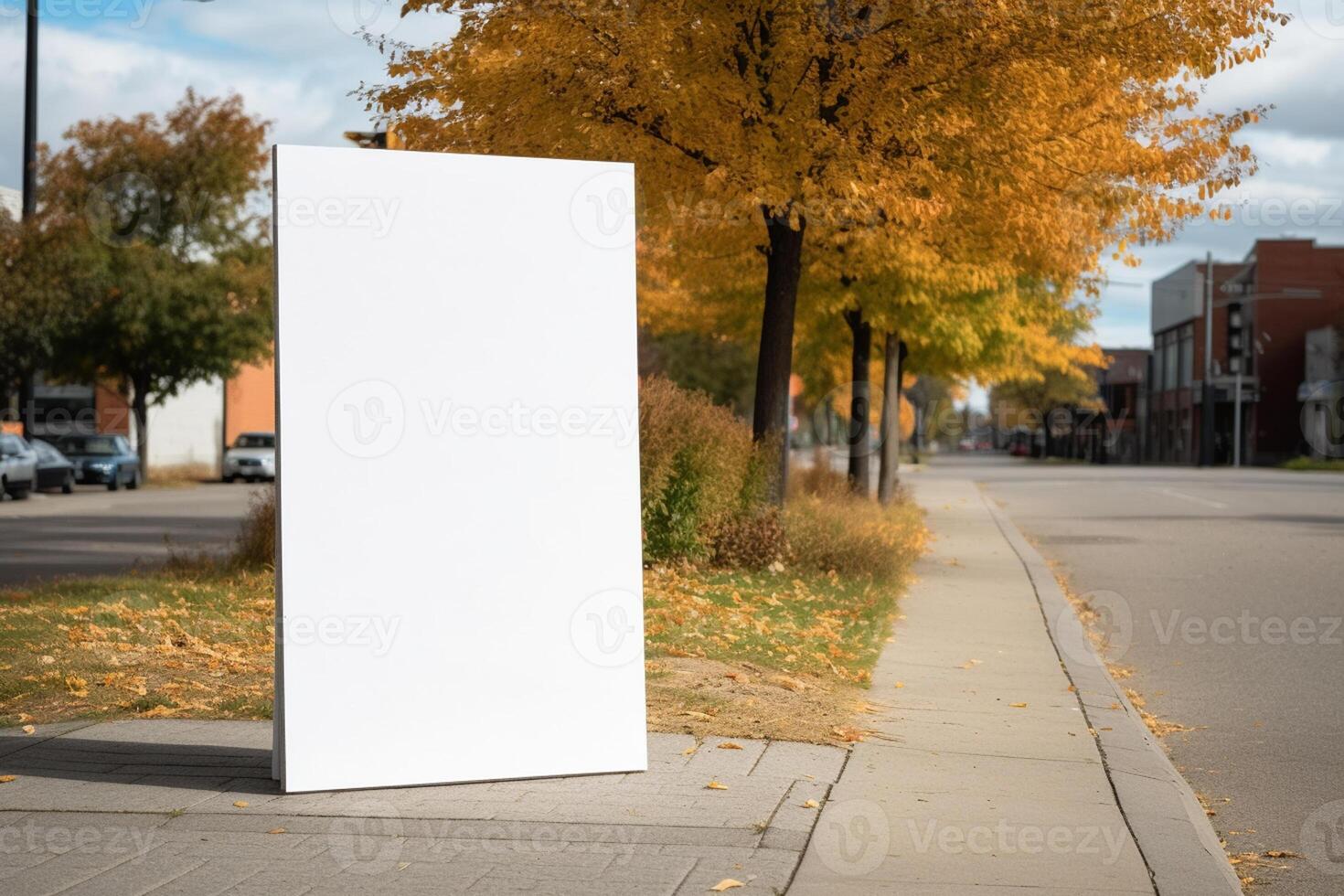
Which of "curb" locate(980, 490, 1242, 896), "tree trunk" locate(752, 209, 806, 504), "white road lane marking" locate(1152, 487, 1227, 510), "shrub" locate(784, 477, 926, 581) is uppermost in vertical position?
"tree trunk" locate(752, 209, 806, 504)

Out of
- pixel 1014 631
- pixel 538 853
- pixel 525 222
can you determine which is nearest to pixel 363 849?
pixel 538 853

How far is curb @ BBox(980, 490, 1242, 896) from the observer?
5.11 meters

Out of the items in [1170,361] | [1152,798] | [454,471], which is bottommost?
[1152,798]

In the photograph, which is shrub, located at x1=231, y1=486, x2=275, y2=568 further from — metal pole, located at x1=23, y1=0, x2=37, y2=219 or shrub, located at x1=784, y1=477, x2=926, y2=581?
metal pole, located at x1=23, y1=0, x2=37, y2=219

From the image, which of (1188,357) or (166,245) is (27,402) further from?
(1188,357)

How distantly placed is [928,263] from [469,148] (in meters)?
5.67

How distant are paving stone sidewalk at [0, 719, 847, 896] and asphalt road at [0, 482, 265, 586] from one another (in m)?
7.02

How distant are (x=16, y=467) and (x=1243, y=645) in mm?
27096

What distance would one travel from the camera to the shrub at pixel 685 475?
13766mm

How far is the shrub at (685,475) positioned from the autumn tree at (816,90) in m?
1.92

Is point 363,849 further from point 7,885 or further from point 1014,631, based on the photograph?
point 1014,631

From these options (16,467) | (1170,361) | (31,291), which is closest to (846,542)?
(16,467)

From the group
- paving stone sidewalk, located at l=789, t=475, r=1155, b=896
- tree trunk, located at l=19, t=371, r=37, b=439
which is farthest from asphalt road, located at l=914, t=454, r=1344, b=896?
tree trunk, located at l=19, t=371, r=37, b=439

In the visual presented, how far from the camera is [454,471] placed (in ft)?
20.0
